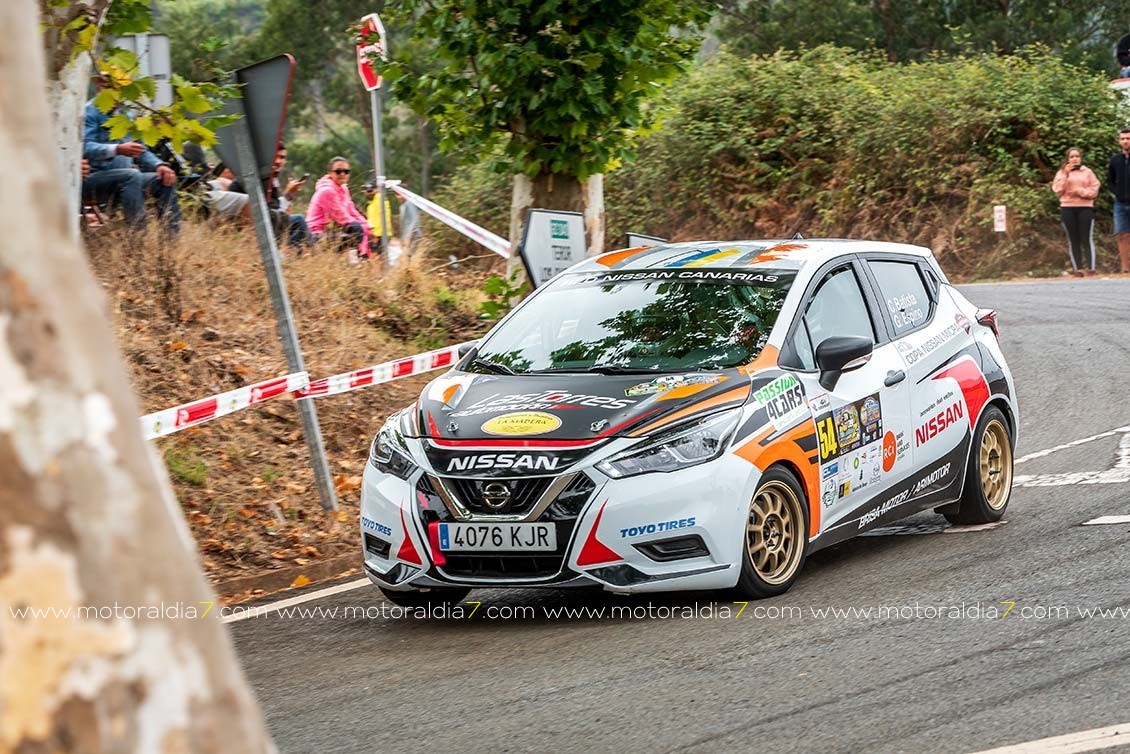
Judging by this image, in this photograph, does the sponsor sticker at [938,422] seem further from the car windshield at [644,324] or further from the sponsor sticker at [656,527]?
the sponsor sticker at [656,527]

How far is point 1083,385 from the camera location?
1423cm

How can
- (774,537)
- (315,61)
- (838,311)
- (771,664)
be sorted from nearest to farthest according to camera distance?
1. (771,664)
2. (774,537)
3. (838,311)
4. (315,61)

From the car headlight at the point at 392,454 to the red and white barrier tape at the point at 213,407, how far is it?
1748 mm

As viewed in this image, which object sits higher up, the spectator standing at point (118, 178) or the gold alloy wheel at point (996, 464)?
the spectator standing at point (118, 178)

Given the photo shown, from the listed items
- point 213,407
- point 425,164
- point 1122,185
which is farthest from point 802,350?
point 425,164

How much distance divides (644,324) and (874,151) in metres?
25.4

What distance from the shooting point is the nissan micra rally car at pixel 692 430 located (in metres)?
6.88

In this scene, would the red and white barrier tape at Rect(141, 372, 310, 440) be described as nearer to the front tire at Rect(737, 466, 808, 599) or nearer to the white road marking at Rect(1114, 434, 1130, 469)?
the front tire at Rect(737, 466, 808, 599)

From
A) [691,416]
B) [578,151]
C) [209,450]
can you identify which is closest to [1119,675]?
[691,416]

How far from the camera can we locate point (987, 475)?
9.16 m

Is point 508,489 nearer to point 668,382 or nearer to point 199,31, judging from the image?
point 668,382

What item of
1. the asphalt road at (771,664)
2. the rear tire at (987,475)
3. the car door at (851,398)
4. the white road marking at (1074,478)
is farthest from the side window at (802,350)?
the white road marking at (1074,478)

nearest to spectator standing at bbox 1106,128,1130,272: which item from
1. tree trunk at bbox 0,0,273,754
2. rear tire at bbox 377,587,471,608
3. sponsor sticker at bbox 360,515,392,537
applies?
rear tire at bbox 377,587,471,608

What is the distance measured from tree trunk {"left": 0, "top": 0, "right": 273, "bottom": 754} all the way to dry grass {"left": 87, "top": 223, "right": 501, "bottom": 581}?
22.5ft
